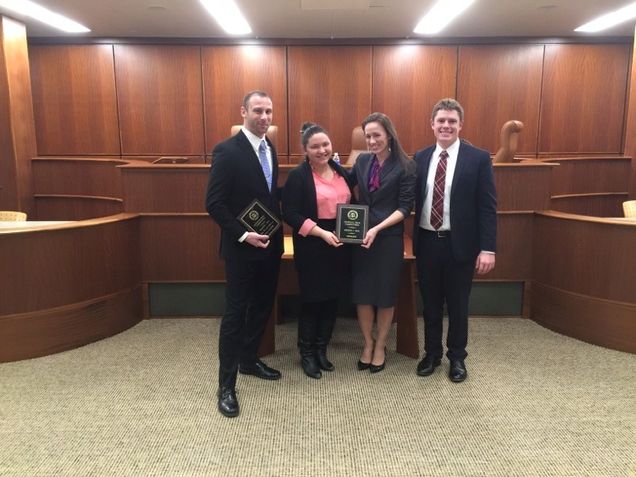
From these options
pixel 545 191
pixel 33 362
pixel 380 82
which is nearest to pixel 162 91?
pixel 380 82

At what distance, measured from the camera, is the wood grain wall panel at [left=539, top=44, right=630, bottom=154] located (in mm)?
7562

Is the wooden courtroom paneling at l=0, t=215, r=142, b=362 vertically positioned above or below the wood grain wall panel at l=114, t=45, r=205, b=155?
below

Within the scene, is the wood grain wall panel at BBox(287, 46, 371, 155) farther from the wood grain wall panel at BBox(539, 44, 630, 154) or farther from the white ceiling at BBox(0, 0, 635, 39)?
the wood grain wall panel at BBox(539, 44, 630, 154)

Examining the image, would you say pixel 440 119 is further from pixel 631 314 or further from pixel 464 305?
pixel 631 314

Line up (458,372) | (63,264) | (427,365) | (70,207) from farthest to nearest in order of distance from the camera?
(70,207), (63,264), (427,365), (458,372)

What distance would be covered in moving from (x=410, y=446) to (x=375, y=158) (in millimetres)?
1535

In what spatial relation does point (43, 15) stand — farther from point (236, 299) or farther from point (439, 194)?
point (439, 194)

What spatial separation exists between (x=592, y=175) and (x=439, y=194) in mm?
4545

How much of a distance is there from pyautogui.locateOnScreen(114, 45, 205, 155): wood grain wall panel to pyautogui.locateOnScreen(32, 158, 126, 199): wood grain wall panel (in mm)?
1287

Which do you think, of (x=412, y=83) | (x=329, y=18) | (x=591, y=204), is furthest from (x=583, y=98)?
(x=329, y=18)

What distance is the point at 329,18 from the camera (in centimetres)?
630

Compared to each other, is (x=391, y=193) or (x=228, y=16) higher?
(x=228, y=16)

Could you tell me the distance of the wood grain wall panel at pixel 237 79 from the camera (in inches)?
297

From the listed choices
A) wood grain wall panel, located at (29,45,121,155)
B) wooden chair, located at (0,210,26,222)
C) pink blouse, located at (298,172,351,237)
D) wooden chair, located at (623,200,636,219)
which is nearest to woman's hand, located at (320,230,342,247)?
pink blouse, located at (298,172,351,237)
